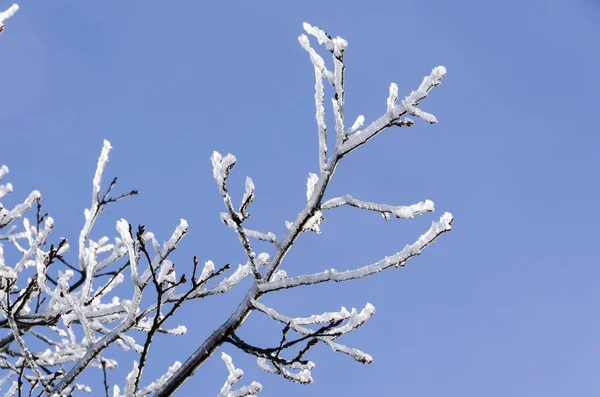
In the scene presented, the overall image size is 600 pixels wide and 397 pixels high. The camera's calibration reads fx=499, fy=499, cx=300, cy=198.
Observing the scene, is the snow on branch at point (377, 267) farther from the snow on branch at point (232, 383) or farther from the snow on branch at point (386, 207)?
the snow on branch at point (232, 383)

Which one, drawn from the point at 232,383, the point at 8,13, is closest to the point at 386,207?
the point at 232,383

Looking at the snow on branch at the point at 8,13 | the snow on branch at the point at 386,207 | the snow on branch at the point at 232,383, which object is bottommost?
the snow on branch at the point at 232,383

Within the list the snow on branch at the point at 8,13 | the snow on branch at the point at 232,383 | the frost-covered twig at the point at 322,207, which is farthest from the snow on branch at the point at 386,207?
the snow on branch at the point at 8,13

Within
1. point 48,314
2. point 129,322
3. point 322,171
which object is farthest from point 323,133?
point 48,314

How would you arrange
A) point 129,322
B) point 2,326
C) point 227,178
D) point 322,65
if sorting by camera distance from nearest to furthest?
point 227,178, point 322,65, point 129,322, point 2,326

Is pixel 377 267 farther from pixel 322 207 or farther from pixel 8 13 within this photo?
pixel 8 13

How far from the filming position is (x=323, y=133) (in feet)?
10.2

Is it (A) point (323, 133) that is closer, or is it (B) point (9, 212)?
(A) point (323, 133)

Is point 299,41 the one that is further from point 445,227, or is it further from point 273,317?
point 273,317

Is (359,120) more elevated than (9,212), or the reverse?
(9,212)

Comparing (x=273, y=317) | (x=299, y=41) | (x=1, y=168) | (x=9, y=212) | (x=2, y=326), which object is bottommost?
(x=273, y=317)

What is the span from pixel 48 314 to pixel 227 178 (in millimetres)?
Answer: 3284

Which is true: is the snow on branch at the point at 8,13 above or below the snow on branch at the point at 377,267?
Answer: above

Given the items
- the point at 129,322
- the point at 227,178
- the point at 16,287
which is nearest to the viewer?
the point at 227,178
